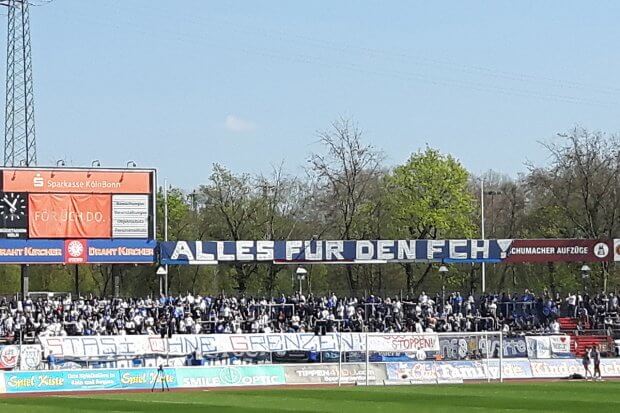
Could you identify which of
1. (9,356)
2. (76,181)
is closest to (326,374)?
(9,356)

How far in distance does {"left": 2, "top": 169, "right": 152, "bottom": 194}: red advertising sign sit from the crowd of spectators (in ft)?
18.4

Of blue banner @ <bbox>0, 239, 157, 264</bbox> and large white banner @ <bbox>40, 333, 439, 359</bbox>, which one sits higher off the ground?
blue banner @ <bbox>0, 239, 157, 264</bbox>

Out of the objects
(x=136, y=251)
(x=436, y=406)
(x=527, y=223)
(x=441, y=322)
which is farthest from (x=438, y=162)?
(x=436, y=406)

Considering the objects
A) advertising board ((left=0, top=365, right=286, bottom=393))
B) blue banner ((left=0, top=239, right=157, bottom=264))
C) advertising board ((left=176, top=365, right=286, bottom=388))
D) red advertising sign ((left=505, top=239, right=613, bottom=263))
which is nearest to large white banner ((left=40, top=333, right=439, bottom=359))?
advertising board ((left=176, top=365, right=286, bottom=388))

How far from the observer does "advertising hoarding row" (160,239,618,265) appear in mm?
63906

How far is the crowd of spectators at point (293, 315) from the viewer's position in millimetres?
55375

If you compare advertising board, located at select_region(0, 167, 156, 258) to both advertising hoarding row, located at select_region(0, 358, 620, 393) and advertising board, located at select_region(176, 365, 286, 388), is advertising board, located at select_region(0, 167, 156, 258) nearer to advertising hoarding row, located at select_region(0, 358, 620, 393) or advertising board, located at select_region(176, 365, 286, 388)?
advertising board, located at select_region(176, 365, 286, 388)

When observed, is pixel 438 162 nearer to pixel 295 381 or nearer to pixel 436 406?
pixel 295 381

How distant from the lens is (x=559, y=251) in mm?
66562

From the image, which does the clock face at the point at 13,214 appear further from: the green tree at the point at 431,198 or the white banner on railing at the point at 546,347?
the green tree at the point at 431,198

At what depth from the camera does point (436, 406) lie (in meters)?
34.1

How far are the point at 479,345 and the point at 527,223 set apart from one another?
47.6 meters

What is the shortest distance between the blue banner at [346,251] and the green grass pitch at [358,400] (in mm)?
19701

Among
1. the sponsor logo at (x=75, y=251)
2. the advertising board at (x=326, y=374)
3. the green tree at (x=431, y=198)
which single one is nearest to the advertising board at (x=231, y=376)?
the advertising board at (x=326, y=374)
